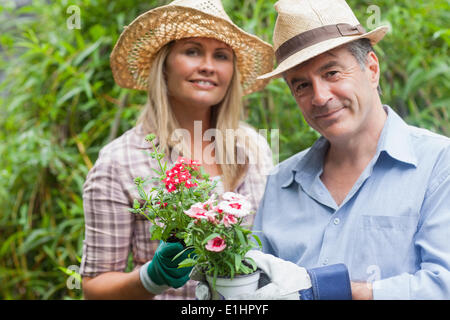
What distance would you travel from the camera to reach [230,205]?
1166mm

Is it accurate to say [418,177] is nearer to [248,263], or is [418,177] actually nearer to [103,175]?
[248,263]

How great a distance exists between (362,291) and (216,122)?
119cm

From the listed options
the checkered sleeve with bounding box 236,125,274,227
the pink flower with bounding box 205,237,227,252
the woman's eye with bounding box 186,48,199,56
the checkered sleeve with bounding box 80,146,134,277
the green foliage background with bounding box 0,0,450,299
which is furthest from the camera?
the green foliage background with bounding box 0,0,450,299

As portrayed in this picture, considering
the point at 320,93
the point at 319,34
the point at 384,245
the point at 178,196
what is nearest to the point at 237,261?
the point at 178,196

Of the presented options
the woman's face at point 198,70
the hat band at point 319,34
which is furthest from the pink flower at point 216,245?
the woman's face at point 198,70

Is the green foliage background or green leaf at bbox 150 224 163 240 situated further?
the green foliage background

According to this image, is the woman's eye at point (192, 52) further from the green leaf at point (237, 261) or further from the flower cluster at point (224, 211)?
the green leaf at point (237, 261)

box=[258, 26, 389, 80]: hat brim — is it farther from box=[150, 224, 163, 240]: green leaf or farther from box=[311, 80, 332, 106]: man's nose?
box=[150, 224, 163, 240]: green leaf

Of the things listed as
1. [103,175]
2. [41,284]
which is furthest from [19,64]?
[103,175]

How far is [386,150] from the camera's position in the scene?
4.98 feet

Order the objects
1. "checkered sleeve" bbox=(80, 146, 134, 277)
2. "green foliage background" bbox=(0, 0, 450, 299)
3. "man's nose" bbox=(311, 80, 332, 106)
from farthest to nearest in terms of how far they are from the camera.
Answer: "green foliage background" bbox=(0, 0, 450, 299) → "checkered sleeve" bbox=(80, 146, 134, 277) → "man's nose" bbox=(311, 80, 332, 106)

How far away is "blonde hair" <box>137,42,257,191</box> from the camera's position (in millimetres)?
2094

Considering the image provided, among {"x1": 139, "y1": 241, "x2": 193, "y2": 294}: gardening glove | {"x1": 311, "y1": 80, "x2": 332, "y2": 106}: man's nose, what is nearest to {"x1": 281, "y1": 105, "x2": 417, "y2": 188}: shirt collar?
{"x1": 311, "y1": 80, "x2": 332, "y2": 106}: man's nose

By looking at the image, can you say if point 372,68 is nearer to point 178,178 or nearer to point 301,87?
point 301,87
